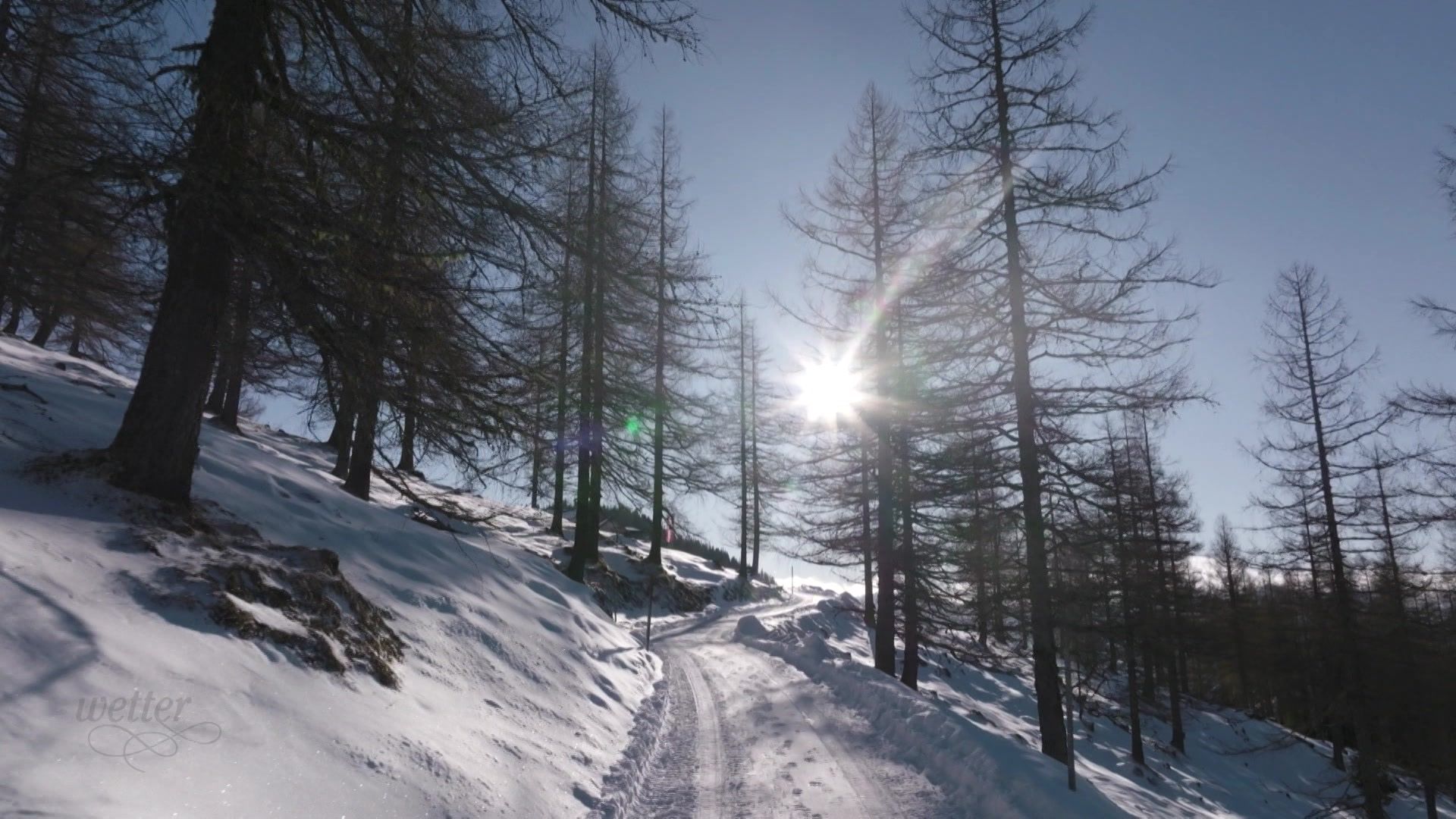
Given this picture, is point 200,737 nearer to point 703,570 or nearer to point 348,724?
point 348,724

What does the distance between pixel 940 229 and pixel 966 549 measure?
7.04 metres

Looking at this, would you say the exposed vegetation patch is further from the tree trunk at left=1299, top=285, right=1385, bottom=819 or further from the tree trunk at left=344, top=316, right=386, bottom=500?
the tree trunk at left=1299, top=285, right=1385, bottom=819

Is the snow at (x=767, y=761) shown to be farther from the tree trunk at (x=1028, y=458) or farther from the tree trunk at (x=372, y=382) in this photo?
the tree trunk at (x=372, y=382)

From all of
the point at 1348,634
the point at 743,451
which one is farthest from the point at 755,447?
the point at 1348,634

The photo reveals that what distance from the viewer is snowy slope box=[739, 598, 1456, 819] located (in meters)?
6.24

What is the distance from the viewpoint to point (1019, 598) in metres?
9.51

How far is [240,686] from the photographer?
11.8 ft

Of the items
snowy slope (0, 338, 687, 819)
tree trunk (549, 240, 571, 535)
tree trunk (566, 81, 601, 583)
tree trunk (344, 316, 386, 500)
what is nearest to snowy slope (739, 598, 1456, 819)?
snowy slope (0, 338, 687, 819)

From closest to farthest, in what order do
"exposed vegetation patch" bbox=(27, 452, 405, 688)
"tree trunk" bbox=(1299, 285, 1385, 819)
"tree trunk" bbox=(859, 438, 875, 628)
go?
"exposed vegetation patch" bbox=(27, 452, 405, 688) < "tree trunk" bbox=(1299, 285, 1385, 819) < "tree trunk" bbox=(859, 438, 875, 628)

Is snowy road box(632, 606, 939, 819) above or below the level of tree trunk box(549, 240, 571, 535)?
below

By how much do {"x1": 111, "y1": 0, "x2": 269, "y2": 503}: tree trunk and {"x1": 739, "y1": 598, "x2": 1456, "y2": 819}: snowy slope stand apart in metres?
7.41

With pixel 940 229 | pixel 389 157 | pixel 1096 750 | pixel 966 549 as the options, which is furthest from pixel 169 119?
pixel 1096 750

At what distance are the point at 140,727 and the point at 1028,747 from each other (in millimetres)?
8170

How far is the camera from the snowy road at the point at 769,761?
18.7 ft
